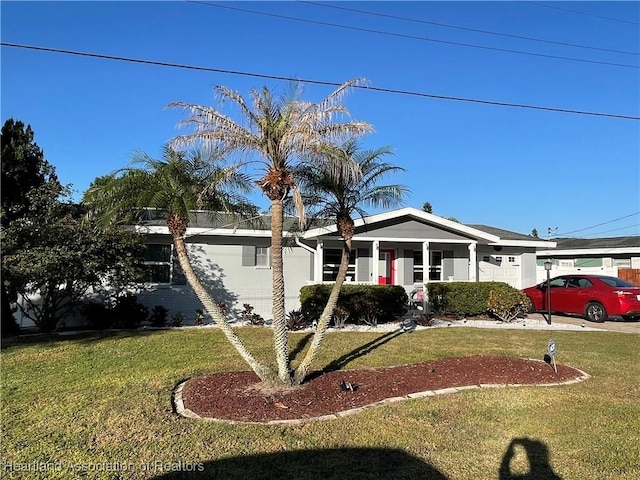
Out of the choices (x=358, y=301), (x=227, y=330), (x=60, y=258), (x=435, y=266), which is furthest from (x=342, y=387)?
(x=435, y=266)

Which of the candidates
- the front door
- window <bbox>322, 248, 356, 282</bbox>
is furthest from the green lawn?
the front door

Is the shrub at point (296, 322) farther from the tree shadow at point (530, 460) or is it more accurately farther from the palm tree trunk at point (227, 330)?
the tree shadow at point (530, 460)

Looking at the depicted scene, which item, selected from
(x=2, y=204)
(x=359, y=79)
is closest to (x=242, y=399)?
(x=359, y=79)

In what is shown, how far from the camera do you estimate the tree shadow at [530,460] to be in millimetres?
3807

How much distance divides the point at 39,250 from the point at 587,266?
29906 mm

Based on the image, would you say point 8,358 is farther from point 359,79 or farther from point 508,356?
point 508,356

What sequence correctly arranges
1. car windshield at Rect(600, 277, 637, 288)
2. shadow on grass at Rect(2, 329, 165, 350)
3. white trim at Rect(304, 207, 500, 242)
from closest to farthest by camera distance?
shadow on grass at Rect(2, 329, 165, 350) < car windshield at Rect(600, 277, 637, 288) < white trim at Rect(304, 207, 500, 242)

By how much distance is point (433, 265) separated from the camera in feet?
60.3

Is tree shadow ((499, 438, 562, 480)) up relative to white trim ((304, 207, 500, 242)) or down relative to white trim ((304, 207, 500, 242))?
down

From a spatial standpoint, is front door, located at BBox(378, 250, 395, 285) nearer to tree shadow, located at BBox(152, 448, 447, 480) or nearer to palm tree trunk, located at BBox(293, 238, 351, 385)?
palm tree trunk, located at BBox(293, 238, 351, 385)

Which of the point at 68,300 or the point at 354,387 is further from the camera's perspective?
the point at 68,300

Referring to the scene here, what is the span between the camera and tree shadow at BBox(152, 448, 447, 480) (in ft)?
12.4

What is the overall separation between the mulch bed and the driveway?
6.52m

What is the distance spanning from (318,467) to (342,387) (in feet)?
7.73
